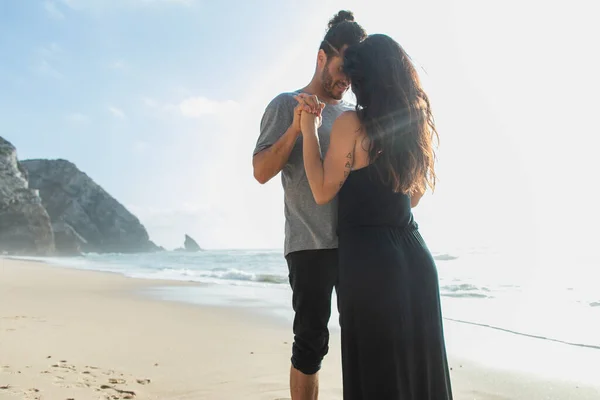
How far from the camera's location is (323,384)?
3.45m

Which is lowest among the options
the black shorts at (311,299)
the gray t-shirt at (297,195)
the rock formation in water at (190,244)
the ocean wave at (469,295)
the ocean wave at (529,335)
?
the ocean wave at (529,335)

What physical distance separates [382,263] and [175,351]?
10.3 feet

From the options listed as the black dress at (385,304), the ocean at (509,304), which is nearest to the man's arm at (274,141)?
the black dress at (385,304)

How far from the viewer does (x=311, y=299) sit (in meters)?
2.02

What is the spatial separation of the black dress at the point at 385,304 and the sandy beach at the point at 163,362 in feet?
5.25

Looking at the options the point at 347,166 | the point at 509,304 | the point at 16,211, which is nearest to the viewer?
the point at 347,166

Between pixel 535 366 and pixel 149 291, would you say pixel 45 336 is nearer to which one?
pixel 535 366

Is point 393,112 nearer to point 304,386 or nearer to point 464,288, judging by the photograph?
point 304,386

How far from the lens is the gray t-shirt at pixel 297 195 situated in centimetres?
199

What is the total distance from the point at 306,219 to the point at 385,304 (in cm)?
52

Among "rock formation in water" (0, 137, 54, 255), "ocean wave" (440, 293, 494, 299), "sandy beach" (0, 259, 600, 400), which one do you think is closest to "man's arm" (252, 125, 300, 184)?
"sandy beach" (0, 259, 600, 400)

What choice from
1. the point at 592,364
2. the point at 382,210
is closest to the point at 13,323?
the point at 382,210

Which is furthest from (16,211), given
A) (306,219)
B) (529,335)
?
(306,219)

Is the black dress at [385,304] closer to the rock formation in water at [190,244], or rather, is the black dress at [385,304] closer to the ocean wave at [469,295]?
the ocean wave at [469,295]
